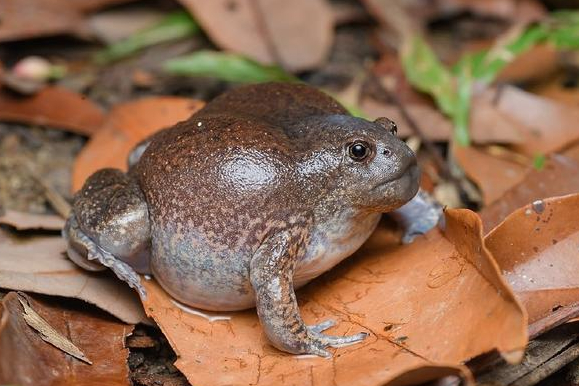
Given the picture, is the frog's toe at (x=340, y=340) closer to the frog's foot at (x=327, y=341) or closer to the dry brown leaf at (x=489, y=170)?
the frog's foot at (x=327, y=341)

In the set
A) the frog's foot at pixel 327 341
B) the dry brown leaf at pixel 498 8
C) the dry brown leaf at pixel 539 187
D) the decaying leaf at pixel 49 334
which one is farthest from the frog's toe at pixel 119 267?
the dry brown leaf at pixel 498 8

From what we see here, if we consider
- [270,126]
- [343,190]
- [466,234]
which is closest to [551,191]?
[466,234]

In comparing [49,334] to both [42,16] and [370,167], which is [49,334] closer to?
[370,167]

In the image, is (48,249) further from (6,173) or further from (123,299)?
(6,173)

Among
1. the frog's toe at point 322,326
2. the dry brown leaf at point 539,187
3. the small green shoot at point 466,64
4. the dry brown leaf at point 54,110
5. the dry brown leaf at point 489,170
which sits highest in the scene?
the dry brown leaf at point 54,110

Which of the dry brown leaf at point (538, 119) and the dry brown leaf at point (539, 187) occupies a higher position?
the dry brown leaf at point (539, 187)

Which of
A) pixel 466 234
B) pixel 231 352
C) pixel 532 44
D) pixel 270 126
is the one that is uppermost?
pixel 270 126

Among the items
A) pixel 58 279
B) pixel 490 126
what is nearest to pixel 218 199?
pixel 58 279

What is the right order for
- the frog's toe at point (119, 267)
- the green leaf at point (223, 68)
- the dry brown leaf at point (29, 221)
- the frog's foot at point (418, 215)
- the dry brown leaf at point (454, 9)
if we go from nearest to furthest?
the frog's toe at point (119, 267) < the frog's foot at point (418, 215) < the dry brown leaf at point (29, 221) < the green leaf at point (223, 68) < the dry brown leaf at point (454, 9)
